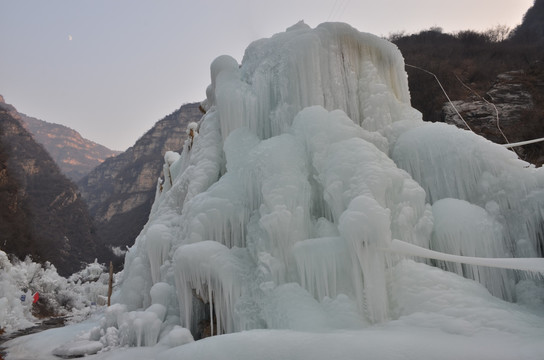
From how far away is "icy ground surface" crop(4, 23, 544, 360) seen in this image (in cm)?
334

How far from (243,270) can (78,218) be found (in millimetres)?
49351

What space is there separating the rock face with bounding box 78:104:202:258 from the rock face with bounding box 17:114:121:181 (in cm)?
5254

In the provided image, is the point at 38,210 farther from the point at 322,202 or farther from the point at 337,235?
the point at 337,235

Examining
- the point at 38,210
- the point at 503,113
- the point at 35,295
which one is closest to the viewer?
the point at 503,113

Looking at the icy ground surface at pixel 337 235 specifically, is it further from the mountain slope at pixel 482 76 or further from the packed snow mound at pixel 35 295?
the mountain slope at pixel 482 76

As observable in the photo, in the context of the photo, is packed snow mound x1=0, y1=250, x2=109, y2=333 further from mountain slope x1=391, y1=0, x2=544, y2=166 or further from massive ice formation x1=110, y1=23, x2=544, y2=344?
mountain slope x1=391, y1=0, x2=544, y2=166

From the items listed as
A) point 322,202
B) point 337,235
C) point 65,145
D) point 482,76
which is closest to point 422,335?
point 337,235

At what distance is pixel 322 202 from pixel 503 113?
16552 millimetres

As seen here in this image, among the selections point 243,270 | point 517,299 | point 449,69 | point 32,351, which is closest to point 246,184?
point 243,270

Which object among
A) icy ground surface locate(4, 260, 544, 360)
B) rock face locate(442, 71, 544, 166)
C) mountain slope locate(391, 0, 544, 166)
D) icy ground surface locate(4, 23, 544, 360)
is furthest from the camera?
mountain slope locate(391, 0, 544, 166)

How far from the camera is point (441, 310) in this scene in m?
3.58

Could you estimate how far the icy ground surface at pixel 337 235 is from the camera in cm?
334

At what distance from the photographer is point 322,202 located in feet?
16.9

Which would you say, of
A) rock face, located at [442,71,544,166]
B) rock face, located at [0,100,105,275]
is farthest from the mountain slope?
rock face, located at [0,100,105,275]
